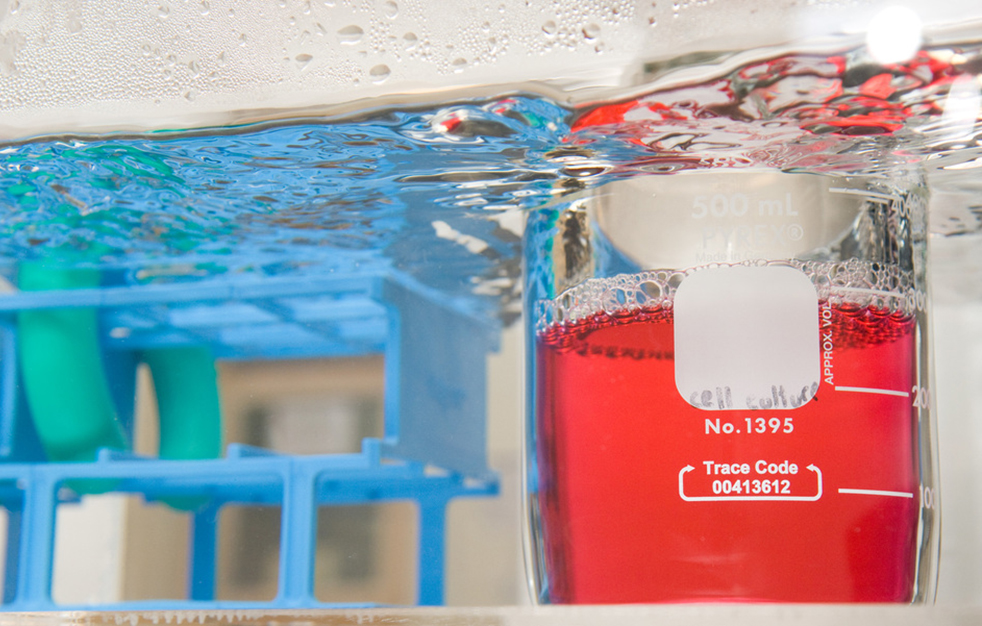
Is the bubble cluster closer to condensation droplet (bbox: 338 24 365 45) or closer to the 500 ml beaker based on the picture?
the 500 ml beaker

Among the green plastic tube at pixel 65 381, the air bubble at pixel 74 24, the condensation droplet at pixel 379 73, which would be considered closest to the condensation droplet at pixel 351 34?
the condensation droplet at pixel 379 73

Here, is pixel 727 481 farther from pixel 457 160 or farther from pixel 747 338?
pixel 457 160

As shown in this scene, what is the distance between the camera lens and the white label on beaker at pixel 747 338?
544 millimetres

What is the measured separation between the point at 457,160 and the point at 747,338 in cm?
20

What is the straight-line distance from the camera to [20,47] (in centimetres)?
55

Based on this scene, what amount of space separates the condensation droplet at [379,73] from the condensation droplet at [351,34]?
0.02m

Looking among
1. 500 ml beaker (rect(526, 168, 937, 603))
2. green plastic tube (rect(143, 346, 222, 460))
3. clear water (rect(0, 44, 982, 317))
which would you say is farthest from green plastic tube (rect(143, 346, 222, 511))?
500 ml beaker (rect(526, 168, 937, 603))

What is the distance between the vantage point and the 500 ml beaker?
538mm

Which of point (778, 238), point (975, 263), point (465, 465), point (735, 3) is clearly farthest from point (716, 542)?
point (975, 263)

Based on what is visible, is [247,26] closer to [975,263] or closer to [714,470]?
[714,470]

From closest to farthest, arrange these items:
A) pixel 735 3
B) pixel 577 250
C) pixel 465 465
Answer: pixel 735 3, pixel 577 250, pixel 465 465

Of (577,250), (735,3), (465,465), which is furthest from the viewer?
(465,465)

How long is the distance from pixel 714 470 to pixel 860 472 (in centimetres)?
8

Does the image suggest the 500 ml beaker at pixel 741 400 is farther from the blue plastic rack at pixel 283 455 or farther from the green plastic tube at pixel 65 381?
the green plastic tube at pixel 65 381
